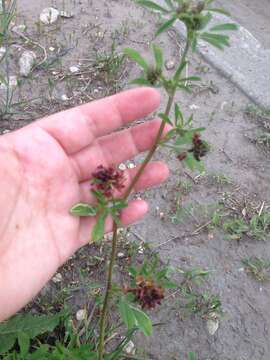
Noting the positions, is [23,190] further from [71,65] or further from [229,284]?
[71,65]

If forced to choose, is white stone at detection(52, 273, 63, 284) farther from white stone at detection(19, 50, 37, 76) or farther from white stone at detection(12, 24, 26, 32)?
white stone at detection(12, 24, 26, 32)

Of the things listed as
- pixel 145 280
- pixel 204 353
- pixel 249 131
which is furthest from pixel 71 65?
pixel 145 280

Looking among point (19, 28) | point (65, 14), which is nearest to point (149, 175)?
point (19, 28)

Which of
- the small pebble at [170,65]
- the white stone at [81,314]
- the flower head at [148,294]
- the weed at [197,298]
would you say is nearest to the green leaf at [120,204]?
the flower head at [148,294]

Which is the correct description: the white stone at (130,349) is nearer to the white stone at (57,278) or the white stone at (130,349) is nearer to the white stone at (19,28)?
the white stone at (57,278)

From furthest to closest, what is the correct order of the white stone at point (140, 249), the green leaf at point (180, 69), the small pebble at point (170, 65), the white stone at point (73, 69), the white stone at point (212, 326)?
the small pebble at point (170, 65)
the white stone at point (73, 69)
the white stone at point (140, 249)
the white stone at point (212, 326)
the green leaf at point (180, 69)

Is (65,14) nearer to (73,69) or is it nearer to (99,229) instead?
(73,69)
